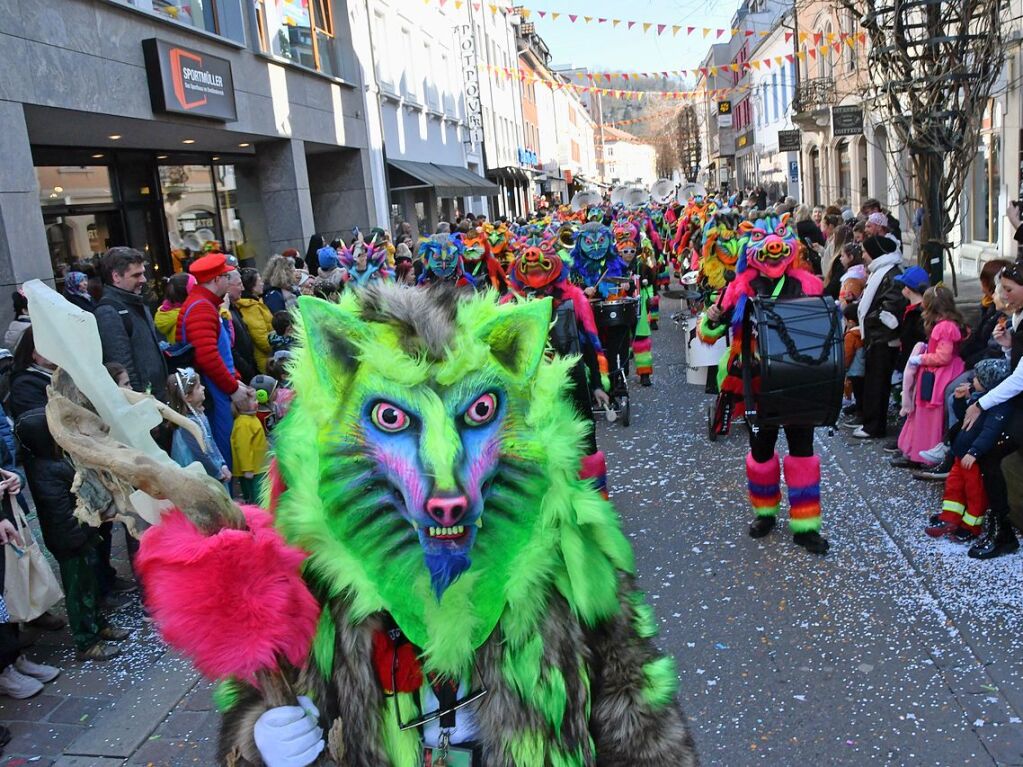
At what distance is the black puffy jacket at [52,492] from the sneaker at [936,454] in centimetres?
536

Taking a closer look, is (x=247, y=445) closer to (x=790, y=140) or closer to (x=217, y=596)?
(x=217, y=596)

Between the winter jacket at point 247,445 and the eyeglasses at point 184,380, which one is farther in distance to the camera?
the winter jacket at point 247,445

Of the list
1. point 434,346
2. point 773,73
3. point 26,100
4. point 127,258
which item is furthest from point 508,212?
point 434,346

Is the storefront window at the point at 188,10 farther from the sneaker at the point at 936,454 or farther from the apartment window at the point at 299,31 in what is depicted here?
the sneaker at the point at 936,454

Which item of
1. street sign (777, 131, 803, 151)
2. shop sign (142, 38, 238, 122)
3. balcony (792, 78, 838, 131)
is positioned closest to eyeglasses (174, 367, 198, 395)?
shop sign (142, 38, 238, 122)

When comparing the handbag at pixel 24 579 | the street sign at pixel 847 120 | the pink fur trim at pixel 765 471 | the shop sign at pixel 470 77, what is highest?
the shop sign at pixel 470 77

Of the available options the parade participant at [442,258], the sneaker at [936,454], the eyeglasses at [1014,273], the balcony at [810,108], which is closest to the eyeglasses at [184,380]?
the parade participant at [442,258]

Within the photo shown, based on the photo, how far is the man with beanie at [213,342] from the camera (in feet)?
19.0

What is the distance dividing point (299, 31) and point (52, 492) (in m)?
12.6

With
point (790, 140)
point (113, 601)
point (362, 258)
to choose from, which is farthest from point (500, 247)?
point (790, 140)

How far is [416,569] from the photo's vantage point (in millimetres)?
1631

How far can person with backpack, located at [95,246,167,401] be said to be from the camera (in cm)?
524

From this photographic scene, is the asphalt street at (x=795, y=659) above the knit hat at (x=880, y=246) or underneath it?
underneath

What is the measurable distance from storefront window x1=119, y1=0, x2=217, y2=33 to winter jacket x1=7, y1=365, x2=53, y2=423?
6993 millimetres
